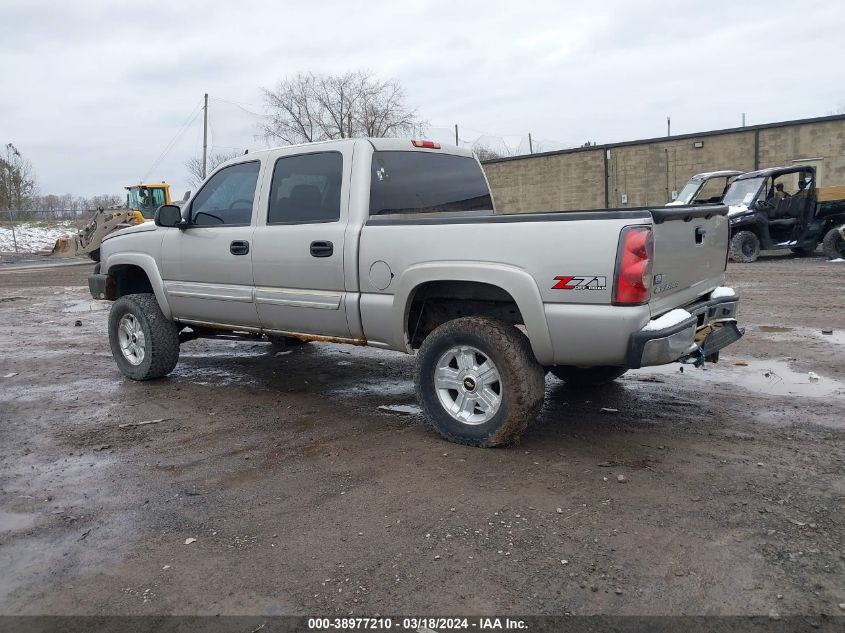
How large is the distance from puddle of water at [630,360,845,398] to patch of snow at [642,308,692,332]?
1998 mm

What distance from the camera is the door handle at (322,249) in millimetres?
5125

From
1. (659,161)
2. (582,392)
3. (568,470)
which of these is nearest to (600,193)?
(659,161)

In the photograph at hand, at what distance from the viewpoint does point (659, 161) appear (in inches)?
1135

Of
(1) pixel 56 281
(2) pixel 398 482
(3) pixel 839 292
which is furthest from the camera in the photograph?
(1) pixel 56 281

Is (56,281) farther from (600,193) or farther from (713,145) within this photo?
(713,145)

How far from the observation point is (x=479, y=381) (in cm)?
456

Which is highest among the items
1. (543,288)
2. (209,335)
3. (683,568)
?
(543,288)

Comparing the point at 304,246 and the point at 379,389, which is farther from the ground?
the point at 304,246

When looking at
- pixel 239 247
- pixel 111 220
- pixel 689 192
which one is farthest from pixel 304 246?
pixel 111 220

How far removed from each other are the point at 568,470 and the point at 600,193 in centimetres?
2798

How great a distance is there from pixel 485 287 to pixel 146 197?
26456 mm

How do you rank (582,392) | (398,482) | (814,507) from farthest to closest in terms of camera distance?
1. (582,392)
2. (398,482)
3. (814,507)

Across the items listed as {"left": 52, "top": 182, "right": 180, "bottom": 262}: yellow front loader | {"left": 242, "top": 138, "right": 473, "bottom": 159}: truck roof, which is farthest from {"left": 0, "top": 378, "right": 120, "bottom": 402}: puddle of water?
{"left": 52, "top": 182, "right": 180, "bottom": 262}: yellow front loader

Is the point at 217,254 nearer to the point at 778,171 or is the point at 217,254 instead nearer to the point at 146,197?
the point at 778,171
